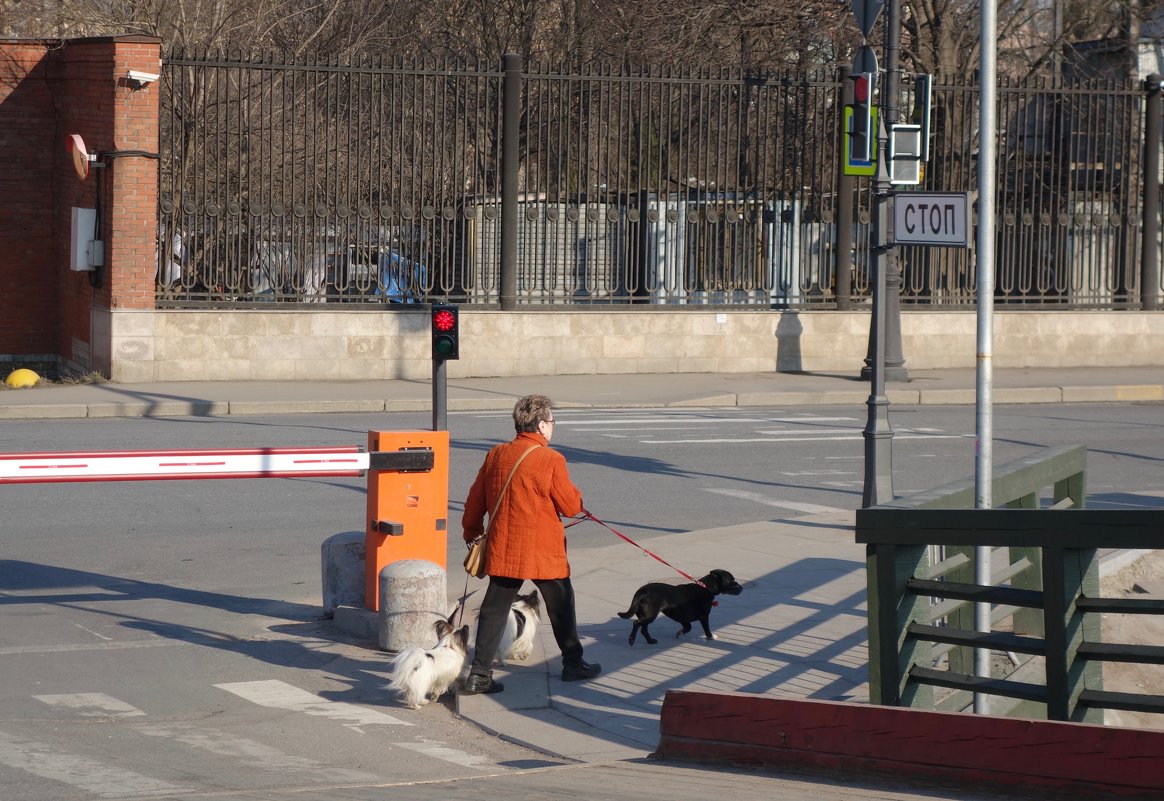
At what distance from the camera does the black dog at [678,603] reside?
8.11 m

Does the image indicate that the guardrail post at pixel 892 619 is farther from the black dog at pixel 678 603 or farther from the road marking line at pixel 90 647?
the road marking line at pixel 90 647

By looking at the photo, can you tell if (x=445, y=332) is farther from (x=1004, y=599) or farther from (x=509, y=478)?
(x=1004, y=599)

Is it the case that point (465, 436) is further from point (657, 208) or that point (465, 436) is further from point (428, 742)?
point (428, 742)

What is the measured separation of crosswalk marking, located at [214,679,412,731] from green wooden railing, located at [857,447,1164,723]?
8.16 ft

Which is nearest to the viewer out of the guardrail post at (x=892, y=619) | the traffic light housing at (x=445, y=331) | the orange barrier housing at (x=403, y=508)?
the guardrail post at (x=892, y=619)

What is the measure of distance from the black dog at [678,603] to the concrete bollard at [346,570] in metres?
1.75

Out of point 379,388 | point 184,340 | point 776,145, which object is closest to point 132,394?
point 184,340

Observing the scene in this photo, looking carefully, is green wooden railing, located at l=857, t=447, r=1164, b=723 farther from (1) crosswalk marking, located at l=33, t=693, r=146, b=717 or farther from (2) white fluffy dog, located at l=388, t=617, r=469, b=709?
(1) crosswalk marking, located at l=33, t=693, r=146, b=717

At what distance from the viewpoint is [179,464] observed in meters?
8.07

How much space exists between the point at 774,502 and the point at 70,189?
1363 cm

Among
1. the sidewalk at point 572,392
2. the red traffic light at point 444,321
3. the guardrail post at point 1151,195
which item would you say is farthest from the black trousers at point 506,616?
the guardrail post at point 1151,195

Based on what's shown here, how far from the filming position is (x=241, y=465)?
822 cm

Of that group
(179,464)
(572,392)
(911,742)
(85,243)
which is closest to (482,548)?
(179,464)

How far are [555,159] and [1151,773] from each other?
2029cm
